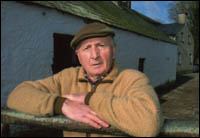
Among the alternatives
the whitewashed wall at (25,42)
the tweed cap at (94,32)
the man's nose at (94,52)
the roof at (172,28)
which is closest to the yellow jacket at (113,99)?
the man's nose at (94,52)

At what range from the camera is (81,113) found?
3.95 ft

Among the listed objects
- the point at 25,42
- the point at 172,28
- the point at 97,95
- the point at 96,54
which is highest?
the point at 172,28

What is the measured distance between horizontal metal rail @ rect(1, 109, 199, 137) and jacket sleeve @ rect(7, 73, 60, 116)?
0.29 feet

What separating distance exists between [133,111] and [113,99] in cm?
15

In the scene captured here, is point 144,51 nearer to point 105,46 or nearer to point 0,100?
point 0,100

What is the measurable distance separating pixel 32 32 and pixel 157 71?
1039 cm

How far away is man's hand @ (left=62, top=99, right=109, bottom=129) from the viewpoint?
1.08m

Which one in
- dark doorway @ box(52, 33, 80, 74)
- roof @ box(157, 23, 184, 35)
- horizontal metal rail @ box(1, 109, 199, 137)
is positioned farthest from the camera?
roof @ box(157, 23, 184, 35)

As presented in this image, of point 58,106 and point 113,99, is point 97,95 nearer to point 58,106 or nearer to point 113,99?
point 113,99

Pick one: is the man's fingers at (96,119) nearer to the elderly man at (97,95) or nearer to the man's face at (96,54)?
the elderly man at (97,95)

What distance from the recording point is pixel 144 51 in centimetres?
1128

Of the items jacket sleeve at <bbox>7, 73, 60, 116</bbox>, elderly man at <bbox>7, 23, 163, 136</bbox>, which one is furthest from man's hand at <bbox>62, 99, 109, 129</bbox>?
jacket sleeve at <bbox>7, 73, 60, 116</bbox>

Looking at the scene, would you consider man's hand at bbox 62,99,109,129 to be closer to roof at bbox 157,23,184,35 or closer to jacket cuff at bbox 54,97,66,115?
jacket cuff at bbox 54,97,66,115

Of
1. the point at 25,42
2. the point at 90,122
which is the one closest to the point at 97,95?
the point at 90,122
